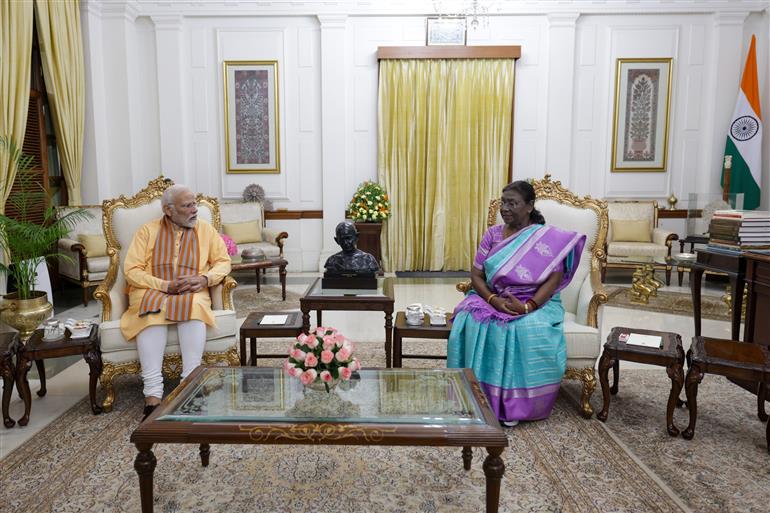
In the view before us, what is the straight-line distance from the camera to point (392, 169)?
8.22 metres

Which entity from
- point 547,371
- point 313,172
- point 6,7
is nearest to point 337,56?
point 313,172

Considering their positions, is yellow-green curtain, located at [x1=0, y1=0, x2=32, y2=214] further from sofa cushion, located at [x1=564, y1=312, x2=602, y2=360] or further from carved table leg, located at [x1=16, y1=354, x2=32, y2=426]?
sofa cushion, located at [x1=564, y1=312, x2=602, y2=360]

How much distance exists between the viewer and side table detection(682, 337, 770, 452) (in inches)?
118

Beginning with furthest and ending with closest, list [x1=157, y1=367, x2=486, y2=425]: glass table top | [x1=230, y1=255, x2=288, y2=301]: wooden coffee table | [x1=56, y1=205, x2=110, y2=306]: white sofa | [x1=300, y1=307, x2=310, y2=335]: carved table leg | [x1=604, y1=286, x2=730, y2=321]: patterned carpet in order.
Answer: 1. [x1=230, y1=255, x2=288, y2=301]: wooden coffee table
2. [x1=56, y1=205, x2=110, y2=306]: white sofa
3. [x1=604, y1=286, x2=730, y2=321]: patterned carpet
4. [x1=300, y1=307, x2=310, y2=335]: carved table leg
5. [x1=157, y1=367, x2=486, y2=425]: glass table top

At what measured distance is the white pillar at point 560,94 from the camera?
7926 millimetres

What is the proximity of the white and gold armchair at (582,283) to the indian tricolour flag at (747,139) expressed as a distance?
16.4ft

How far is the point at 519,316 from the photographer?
340 centimetres

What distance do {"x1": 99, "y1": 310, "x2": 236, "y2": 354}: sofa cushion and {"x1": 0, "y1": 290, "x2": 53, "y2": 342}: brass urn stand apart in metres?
1.30

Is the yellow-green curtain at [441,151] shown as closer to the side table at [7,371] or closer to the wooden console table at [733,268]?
the wooden console table at [733,268]

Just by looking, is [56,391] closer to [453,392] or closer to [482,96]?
[453,392]

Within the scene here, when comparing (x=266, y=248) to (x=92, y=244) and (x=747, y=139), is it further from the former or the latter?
(x=747, y=139)

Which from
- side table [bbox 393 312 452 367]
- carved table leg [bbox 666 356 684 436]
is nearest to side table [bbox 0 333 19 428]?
side table [bbox 393 312 452 367]

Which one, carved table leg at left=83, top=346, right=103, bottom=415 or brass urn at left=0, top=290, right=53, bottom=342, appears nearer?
carved table leg at left=83, top=346, right=103, bottom=415

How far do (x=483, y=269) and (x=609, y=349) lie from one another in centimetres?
87
